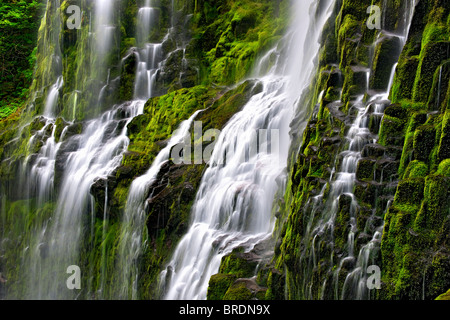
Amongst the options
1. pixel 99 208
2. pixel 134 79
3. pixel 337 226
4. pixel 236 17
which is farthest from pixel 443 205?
pixel 134 79

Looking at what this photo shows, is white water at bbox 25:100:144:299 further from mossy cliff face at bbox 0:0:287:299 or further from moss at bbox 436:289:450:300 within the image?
moss at bbox 436:289:450:300

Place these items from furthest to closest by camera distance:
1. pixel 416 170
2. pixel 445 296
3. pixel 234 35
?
pixel 234 35 → pixel 416 170 → pixel 445 296

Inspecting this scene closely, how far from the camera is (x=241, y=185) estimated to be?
14125 millimetres

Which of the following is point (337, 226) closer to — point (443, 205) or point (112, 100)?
point (443, 205)

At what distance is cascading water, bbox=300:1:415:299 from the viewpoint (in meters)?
9.02

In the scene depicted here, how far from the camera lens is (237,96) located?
17.7 m

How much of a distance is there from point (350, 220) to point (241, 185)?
16.1 feet

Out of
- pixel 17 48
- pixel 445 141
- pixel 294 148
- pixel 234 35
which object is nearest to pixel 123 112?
pixel 234 35

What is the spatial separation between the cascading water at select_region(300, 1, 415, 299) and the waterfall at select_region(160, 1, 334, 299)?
2630 mm

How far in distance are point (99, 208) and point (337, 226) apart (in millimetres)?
11257

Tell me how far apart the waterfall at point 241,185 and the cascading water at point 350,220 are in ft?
8.63

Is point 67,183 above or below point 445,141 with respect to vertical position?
below

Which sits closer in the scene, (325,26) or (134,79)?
(325,26)

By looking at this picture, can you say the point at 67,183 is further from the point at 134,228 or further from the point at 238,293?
the point at 238,293
